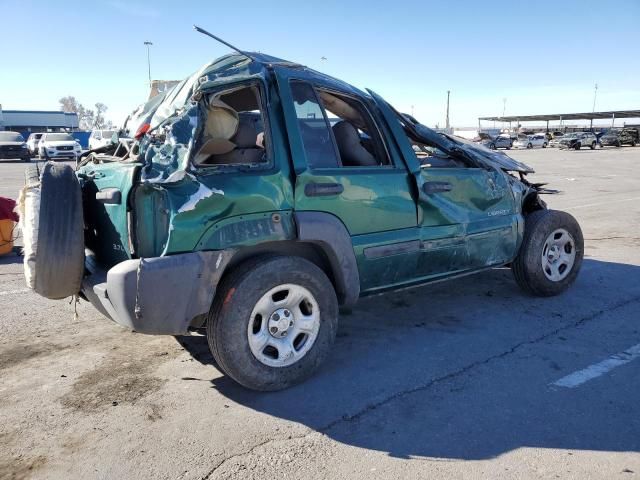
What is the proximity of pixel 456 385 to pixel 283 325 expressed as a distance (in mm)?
1162

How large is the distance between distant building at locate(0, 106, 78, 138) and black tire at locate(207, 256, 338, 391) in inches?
2757

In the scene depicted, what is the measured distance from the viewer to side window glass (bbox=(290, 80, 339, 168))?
3498 millimetres

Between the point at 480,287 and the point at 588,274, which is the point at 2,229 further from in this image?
the point at 588,274

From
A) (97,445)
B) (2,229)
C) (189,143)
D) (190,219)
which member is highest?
(189,143)

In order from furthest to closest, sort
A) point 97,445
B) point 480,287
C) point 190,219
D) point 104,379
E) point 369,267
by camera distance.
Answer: point 480,287
point 369,267
point 104,379
point 190,219
point 97,445

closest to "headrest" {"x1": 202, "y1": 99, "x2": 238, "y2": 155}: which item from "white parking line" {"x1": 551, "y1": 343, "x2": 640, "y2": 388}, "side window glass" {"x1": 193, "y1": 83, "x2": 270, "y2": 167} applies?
"side window glass" {"x1": 193, "y1": 83, "x2": 270, "y2": 167}

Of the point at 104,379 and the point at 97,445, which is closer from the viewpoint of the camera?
the point at 97,445

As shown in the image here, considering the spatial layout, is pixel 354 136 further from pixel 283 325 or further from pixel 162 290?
pixel 162 290

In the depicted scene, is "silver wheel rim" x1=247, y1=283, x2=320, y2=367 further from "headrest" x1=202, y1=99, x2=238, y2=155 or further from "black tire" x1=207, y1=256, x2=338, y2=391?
"headrest" x1=202, y1=99, x2=238, y2=155

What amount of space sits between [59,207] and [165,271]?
81 cm

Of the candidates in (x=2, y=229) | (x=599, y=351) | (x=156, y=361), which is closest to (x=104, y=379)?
(x=156, y=361)

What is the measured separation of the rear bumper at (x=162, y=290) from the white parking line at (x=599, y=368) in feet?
7.47

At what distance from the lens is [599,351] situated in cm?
380

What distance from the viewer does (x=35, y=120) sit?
214ft
